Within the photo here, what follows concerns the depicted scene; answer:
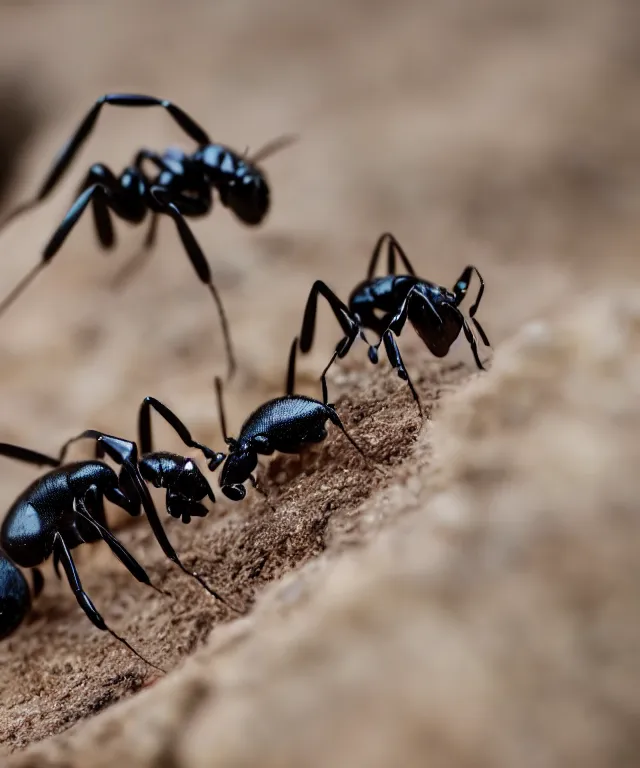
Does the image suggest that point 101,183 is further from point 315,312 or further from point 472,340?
point 472,340

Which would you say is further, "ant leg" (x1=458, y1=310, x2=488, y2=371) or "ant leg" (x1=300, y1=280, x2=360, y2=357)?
"ant leg" (x1=300, y1=280, x2=360, y2=357)

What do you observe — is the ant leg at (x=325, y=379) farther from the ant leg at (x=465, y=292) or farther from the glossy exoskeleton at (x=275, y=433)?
the ant leg at (x=465, y=292)

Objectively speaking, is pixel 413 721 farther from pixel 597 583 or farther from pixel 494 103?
pixel 494 103

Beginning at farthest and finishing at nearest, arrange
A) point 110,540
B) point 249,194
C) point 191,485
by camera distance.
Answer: point 249,194 → point 191,485 → point 110,540

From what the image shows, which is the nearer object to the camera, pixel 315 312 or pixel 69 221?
pixel 315 312

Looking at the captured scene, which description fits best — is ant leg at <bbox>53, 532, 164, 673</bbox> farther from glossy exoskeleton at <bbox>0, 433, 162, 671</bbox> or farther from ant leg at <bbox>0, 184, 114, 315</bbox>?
ant leg at <bbox>0, 184, 114, 315</bbox>

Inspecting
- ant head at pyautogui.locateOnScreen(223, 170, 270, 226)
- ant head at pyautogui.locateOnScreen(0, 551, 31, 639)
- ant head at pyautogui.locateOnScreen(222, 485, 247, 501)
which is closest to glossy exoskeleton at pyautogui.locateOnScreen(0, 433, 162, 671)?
ant head at pyautogui.locateOnScreen(0, 551, 31, 639)

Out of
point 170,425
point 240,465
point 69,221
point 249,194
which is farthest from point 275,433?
point 249,194
